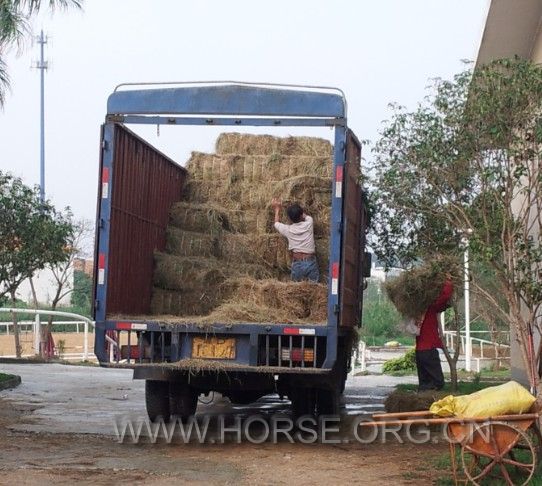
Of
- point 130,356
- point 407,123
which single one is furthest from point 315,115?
point 130,356

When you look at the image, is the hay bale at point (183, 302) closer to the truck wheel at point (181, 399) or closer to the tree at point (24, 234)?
the truck wheel at point (181, 399)

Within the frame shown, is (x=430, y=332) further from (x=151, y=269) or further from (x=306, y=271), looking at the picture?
(x=151, y=269)

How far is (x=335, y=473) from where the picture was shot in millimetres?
8961

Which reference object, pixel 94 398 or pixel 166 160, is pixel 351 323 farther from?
pixel 94 398

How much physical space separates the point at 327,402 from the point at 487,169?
14.8 ft

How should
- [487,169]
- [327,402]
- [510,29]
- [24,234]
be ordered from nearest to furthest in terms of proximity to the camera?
[487,169] < [327,402] < [510,29] < [24,234]

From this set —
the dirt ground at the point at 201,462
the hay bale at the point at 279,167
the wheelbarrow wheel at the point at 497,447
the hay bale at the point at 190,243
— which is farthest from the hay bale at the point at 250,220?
the wheelbarrow wheel at the point at 497,447

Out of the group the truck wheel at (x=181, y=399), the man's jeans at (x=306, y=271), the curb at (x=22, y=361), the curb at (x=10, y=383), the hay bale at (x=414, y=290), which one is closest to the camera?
the man's jeans at (x=306, y=271)

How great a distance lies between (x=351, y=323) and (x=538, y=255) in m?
3.28

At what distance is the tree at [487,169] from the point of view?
344 inches

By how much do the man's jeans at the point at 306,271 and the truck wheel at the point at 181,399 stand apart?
5.83 ft

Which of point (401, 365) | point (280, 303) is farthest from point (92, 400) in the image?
point (401, 365)

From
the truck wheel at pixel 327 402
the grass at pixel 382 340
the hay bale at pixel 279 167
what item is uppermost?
the hay bale at pixel 279 167

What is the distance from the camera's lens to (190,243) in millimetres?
12289
